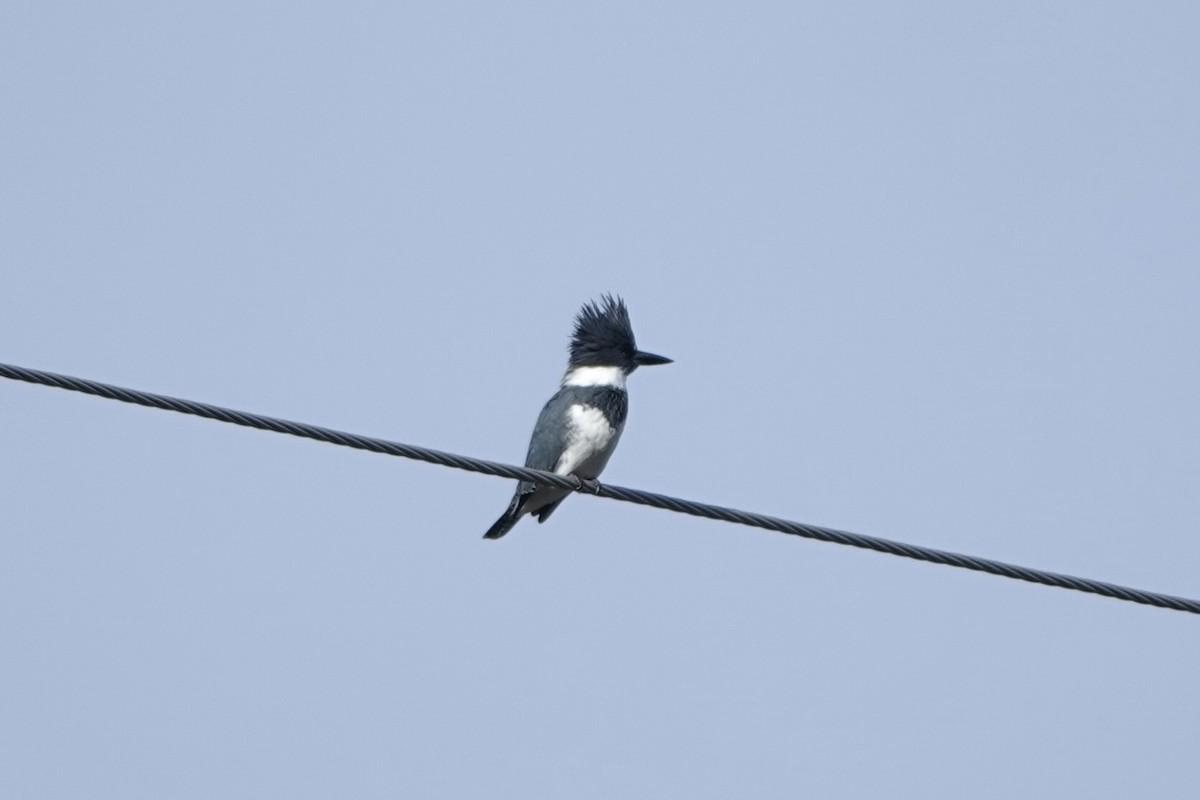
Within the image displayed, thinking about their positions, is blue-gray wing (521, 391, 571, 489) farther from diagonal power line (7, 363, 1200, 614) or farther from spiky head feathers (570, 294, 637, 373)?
diagonal power line (7, 363, 1200, 614)

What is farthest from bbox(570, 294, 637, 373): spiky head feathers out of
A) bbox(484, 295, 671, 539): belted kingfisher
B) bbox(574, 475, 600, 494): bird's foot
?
bbox(574, 475, 600, 494): bird's foot

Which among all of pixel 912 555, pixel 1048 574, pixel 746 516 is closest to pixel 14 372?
pixel 746 516

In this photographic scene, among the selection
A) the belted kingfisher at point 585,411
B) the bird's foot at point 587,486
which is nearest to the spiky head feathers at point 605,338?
the belted kingfisher at point 585,411

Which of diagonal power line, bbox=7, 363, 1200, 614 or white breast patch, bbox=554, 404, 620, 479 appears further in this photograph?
white breast patch, bbox=554, 404, 620, 479

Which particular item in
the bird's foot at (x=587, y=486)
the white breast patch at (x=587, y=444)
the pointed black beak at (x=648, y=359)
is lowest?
the bird's foot at (x=587, y=486)

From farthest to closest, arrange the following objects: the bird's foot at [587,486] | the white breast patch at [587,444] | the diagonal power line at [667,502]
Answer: the white breast patch at [587,444], the bird's foot at [587,486], the diagonal power line at [667,502]

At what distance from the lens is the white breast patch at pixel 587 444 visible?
655 centimetres

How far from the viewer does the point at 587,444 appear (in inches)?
258

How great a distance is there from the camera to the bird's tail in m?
6.65

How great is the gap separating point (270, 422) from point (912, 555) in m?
1.67

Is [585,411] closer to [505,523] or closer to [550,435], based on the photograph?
[550,435]

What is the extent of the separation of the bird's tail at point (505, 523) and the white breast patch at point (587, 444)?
243 mm

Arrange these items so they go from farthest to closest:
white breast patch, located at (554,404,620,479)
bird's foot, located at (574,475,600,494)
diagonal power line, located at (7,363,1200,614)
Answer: white breast patch, located at (554,404,620,479)
bird's foot, located at (574,475,600,494)
diagonal power line, located at (7,363,1200,614)

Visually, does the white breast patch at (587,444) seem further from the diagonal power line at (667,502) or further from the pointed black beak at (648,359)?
the diagonal power line at (667,502)
